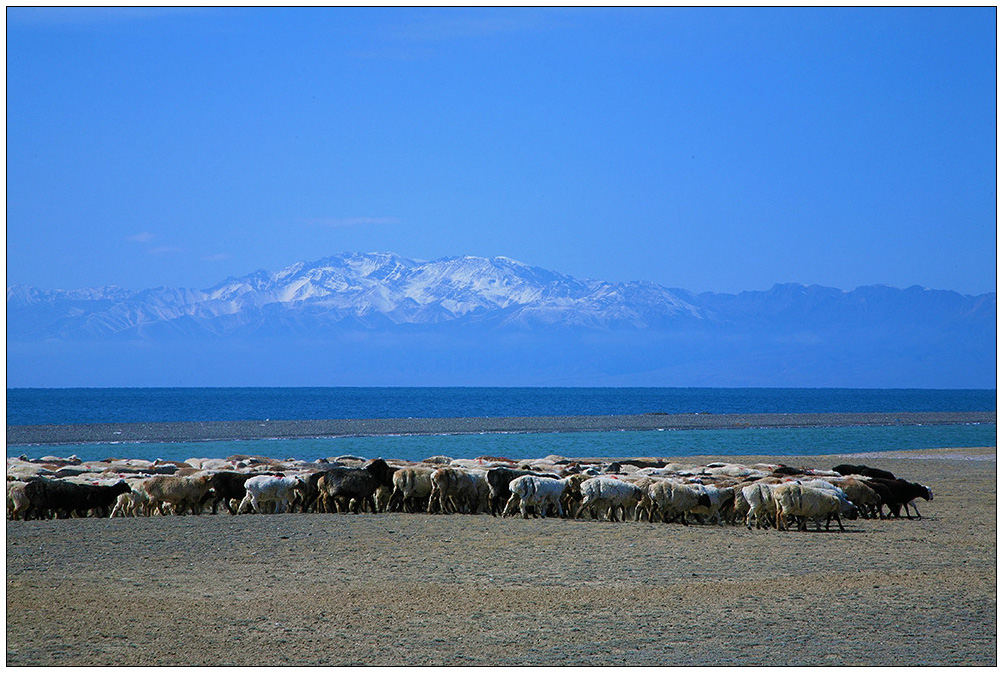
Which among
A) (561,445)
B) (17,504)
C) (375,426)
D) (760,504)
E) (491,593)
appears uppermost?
(760,504)

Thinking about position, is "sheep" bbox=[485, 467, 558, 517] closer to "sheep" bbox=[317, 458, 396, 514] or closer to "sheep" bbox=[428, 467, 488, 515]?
"sheep" bbox=[428, 467, 488, 515]

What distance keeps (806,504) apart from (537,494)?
4.54 meters

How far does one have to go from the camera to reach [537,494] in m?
17.5

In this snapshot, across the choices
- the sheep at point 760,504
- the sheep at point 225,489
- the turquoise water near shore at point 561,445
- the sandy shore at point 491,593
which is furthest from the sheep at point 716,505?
the turquoise water near shore at point 561,445

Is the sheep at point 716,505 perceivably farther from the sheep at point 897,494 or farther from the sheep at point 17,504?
the sheep at point 17,504

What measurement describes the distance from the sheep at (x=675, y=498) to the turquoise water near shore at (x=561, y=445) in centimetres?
1961

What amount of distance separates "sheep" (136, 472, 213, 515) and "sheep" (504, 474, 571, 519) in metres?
5.53

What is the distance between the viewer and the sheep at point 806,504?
51.8ft

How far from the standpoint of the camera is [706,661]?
813 cm

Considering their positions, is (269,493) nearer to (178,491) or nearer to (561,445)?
(178,491)

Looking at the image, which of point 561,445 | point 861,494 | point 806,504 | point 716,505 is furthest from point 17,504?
point 561,445

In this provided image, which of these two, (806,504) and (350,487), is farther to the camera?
(350,487)

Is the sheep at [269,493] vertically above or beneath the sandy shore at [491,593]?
above

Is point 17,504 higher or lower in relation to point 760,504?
lower
